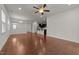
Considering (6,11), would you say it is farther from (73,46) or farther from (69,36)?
(73,46)

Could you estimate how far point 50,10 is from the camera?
298 centimetres

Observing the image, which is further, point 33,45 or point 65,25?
point 33,45

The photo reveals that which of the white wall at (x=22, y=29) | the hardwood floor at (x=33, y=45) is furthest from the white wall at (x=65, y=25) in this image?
the white wall at (x=22, y=29)

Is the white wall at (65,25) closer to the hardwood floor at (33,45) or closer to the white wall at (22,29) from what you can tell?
the hardwood floor at (33,45)

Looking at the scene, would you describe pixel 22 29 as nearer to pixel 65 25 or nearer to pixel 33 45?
pixel 33 45

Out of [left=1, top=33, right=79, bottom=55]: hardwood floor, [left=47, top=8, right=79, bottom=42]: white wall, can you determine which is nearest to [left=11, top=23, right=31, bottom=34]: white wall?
[left=1, top=33, right=79, bottom=55]: hardwood floor

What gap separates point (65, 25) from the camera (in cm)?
312

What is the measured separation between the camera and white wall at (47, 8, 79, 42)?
3.08 metres

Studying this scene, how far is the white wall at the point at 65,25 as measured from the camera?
3078mm

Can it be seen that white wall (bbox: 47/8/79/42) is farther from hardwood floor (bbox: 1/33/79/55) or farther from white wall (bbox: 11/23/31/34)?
white wall (bbox: 11/23/31/34)

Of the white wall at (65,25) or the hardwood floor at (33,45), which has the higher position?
the white wall at (65,25)

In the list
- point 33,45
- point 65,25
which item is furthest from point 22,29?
point 65,25
